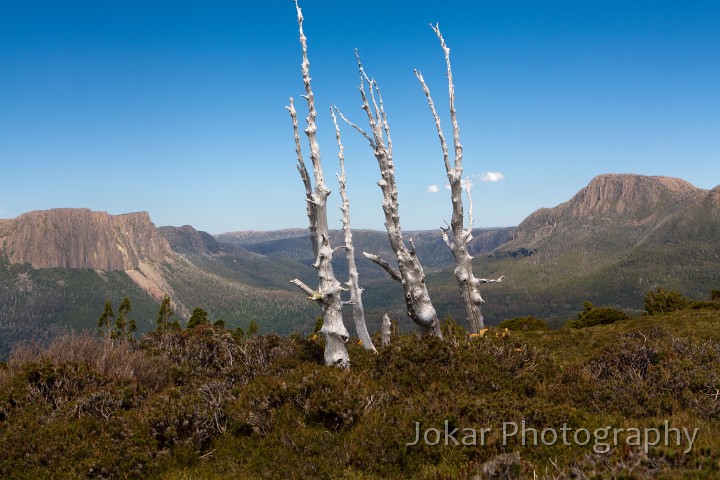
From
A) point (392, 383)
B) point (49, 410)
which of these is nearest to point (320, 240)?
point (392, 383)

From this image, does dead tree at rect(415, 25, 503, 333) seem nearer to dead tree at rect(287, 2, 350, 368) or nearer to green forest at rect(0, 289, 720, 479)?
green forest at rect(0, 289, 720, 479)

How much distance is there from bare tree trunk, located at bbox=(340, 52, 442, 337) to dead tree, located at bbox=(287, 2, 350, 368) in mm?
2196

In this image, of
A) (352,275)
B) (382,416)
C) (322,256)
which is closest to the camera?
(382,416)

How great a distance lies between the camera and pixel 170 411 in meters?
9.29

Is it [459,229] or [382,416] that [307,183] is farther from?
[382,416]

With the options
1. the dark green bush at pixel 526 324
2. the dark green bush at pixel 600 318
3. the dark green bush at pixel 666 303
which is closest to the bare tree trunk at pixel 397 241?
the dark green bush at pixel 526 324

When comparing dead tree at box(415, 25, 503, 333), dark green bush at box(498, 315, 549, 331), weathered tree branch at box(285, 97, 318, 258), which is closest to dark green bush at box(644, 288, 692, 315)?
dark green bush at box(498, 315, 549, 331)

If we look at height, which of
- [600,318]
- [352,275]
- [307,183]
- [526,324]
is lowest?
[526,324]

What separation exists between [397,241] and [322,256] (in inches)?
125

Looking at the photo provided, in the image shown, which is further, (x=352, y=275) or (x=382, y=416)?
(x=352, y=275)

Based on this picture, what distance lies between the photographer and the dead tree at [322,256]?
12.4 meters

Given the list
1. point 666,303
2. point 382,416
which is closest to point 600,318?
point 666,303

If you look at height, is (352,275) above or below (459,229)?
below

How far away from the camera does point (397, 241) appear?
1507 centimetres
